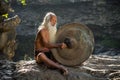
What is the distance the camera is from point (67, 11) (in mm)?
30938

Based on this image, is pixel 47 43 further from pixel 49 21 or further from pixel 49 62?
pixel 49 21

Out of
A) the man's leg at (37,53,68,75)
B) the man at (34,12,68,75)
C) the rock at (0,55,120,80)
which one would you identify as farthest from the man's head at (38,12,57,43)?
the rock at (0,55,120,80)

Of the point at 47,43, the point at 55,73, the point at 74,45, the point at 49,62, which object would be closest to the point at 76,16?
the point at 74,45

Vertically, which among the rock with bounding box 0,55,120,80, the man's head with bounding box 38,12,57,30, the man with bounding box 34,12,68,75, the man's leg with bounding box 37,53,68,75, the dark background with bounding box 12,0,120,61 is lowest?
the dark background with bounding box 12,0,120,61

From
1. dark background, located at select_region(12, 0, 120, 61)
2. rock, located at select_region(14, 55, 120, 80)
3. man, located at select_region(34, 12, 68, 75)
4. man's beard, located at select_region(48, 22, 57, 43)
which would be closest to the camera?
rock, located at select_region(14, 55, 120, 80)

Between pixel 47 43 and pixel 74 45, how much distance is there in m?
0.59

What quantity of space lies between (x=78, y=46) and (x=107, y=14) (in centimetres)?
2464

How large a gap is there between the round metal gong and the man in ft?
0.46

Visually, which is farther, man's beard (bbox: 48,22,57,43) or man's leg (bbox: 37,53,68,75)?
man's beard (bbox: 48,22,57,43)

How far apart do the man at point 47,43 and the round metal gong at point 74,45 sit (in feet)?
0.46

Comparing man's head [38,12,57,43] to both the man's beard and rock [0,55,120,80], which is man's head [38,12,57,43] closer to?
the man's beard

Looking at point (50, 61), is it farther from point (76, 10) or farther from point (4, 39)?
point (76, 10)

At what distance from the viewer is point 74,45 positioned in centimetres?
606

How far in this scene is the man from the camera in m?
5.76
